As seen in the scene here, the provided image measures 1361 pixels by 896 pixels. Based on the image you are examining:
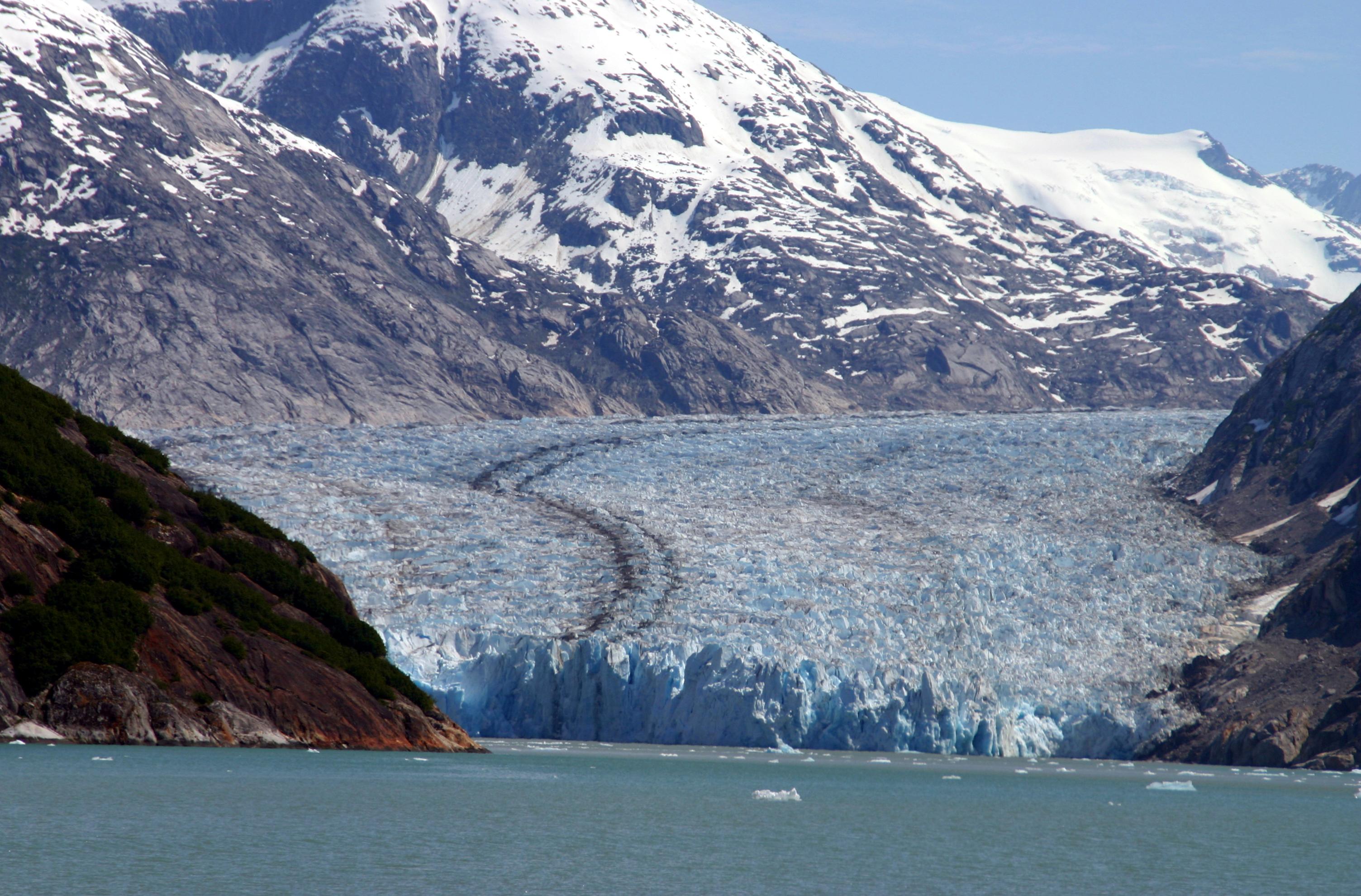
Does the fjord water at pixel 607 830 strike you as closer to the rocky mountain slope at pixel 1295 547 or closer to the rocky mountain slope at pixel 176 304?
the rocky mountain slope at pixel 1295 547

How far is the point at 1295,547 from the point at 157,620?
5255 centimetres

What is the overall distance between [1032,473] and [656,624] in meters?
30.9

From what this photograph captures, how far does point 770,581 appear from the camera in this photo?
198ft

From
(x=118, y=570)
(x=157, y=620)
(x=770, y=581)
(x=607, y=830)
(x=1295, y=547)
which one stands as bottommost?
(x=607, y=830)

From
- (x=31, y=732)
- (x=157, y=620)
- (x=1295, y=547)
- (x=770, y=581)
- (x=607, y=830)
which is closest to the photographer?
(x=607, y=830)

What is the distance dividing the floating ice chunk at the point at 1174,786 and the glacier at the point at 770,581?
1114 centimetres

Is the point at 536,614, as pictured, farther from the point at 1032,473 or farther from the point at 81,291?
the point at 81,291

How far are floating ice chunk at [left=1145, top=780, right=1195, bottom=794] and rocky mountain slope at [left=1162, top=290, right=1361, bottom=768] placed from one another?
10.9m

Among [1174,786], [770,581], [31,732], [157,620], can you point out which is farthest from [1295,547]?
[31,732]

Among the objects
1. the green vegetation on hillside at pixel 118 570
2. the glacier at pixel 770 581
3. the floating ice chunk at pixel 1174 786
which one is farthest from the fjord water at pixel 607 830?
the glacier at pixel 770 581

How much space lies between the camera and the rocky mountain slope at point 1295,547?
53469 mm

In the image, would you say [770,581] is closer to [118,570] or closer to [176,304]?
[118,570]

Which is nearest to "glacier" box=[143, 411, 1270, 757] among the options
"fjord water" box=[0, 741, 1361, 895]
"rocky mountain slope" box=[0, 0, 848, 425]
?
"fjord water" box=[0, 741, 1361, 895]

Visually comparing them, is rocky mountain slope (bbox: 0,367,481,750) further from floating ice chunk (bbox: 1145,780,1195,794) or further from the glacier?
Result: floating ice chunk (bbox: 1145,780,1195,794)
